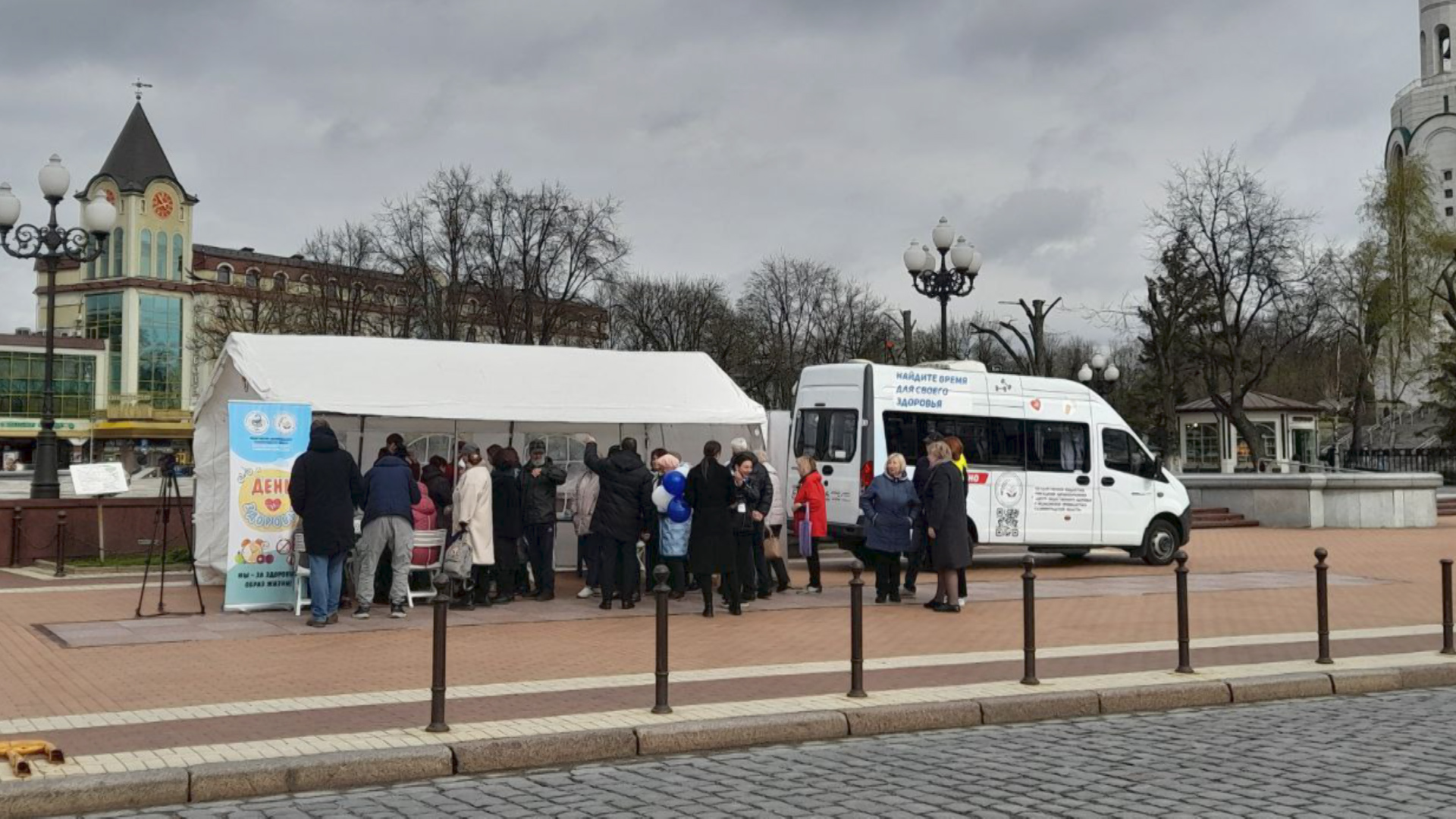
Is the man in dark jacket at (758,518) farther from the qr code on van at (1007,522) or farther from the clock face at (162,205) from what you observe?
the clock face at (162,205)

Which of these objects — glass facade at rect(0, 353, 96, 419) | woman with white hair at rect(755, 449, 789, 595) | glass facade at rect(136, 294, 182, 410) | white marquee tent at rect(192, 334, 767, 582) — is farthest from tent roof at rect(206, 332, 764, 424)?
glass facade at rect(136, 294, 182, 410)

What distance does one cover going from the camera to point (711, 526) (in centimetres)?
1409

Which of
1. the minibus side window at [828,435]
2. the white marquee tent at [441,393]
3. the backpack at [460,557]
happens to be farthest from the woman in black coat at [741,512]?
the minibus side window at [828,435]

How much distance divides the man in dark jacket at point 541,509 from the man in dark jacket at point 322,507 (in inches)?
88.0

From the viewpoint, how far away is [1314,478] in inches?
1187

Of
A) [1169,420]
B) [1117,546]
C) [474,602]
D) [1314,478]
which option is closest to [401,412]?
[474,602]

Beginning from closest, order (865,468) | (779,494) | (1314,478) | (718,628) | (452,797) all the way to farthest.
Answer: (452,797) → (718,628) → (779,494) → (865,468) → (1314,478)

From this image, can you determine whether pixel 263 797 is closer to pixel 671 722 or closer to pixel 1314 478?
pixel 671 722

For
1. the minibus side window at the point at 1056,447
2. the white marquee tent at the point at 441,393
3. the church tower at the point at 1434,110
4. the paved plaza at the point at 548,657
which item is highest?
the church tower at the point at 1434,110

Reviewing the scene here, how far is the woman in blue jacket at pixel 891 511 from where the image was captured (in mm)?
14531

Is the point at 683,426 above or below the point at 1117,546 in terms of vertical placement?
above

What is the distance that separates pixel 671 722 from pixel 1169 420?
50.3 meters

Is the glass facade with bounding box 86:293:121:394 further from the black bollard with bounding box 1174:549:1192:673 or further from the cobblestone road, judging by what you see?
the cobblestone road

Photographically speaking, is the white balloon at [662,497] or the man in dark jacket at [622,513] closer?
the man in dark jacket at [622,513]
